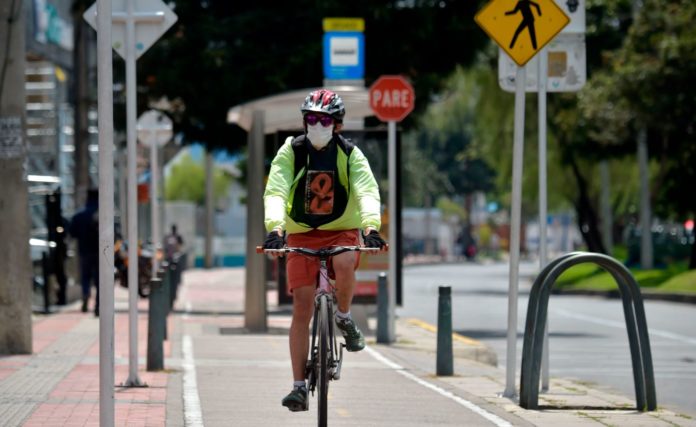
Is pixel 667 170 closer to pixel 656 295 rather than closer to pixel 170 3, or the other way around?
pixel 656 295

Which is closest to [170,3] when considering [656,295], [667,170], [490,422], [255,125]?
[255,125]

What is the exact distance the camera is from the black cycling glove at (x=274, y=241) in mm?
8211

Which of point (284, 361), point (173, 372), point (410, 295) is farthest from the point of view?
point (410, 295)

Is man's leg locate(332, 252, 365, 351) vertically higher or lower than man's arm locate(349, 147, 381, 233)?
lower

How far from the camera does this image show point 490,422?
9.75m

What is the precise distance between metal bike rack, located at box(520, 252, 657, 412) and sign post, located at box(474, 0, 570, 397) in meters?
0.64

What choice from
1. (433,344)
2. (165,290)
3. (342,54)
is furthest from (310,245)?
(342,54)

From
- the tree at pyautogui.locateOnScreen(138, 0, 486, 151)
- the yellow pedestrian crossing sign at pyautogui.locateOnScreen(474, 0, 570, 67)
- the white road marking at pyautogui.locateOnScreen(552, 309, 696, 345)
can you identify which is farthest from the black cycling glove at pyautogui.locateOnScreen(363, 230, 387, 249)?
the tree at pyautogui.locateOnScreen(138, 0, 486, 151)

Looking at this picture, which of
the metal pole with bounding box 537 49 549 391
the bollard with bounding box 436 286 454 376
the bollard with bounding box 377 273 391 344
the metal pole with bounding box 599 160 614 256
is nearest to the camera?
the metal pole with bounding box 537 49 549 391

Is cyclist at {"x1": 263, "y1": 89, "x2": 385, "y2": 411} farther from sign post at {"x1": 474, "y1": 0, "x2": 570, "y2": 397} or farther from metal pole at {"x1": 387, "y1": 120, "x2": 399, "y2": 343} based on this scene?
metal pole at {"x1": 387, "y1": 120, "x2": 399, "y2": 343}

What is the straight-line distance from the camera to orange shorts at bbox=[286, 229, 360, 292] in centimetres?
877

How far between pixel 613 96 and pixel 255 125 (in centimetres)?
2023

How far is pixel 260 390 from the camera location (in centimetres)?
1156

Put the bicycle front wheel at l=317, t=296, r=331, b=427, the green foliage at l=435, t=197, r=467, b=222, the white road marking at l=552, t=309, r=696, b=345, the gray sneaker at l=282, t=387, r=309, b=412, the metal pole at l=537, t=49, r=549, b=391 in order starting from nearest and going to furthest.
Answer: the bicycle front wheel at l=317, t=296, r=331, b=427 < the gray sneaker at l=282, t=387, r=309, b=412 < the metal pole at l=537, t=49, r=549, b=391 < the white road marking at l=552, t=309, r=696, b=345 < the green foliage at l=435, t=197, r=467, b=222
